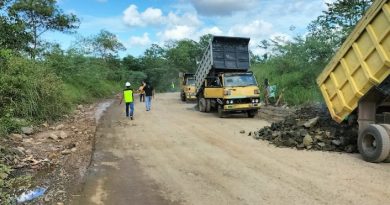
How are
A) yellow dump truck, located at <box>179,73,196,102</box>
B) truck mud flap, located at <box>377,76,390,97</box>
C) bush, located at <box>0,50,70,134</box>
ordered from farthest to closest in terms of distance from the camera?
1. yellow dump truck, located at <box>179,73,196,102</box>
2. bush, located at <box>0,50,70,134</box>
3. truck mud flap, located at <box>377,76,390,97</box>

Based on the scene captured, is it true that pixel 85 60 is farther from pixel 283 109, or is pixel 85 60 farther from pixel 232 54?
pixel 283 109

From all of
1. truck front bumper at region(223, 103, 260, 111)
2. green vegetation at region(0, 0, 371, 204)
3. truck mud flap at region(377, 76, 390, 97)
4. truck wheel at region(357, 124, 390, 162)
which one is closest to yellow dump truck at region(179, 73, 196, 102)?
green vegetation at region(0, 0, 371, 204)

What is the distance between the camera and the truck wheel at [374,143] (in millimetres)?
8602

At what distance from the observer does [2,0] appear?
17.5m

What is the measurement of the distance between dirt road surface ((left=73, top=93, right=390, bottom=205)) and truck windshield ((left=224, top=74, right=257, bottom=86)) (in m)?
6.51

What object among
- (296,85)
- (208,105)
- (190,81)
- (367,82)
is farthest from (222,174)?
(190,81)

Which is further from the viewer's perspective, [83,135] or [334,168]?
[83,135]

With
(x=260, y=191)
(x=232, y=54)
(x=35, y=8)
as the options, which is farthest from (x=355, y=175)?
(x=35, y=8)

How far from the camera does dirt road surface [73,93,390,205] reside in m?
6.55

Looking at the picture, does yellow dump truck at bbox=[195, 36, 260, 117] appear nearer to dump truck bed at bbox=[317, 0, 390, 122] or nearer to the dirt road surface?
the dirt road surface

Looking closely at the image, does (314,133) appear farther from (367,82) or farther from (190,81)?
(190,81)

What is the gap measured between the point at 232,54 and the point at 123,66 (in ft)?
137

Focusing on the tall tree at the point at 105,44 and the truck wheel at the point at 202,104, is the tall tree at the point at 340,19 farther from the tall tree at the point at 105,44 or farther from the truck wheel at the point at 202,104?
the tall tree at the point at 105,44

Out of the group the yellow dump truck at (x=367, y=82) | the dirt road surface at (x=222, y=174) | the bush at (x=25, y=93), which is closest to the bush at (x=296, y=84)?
the dirt road surface at (x=222, y=174)
